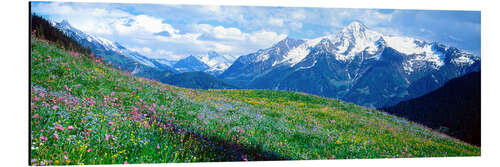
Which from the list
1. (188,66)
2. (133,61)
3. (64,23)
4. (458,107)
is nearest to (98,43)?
(64,23)

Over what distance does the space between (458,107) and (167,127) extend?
38.1 feet

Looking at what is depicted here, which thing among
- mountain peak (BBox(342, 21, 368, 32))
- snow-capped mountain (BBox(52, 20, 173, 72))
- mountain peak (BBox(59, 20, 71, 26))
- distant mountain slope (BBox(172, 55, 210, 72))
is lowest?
distant mountain slope (BBox(172, 55, 210, 72))

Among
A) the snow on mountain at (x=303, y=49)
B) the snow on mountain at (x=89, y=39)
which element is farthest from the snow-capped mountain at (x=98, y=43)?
the snow on mountain at (x=303, y=49)

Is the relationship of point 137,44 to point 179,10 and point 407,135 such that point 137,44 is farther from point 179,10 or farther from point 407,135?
point 407,135

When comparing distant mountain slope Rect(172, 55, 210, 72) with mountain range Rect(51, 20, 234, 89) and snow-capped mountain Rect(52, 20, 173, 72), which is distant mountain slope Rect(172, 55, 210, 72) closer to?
mountain range Rect(51, 20, 234, 89)

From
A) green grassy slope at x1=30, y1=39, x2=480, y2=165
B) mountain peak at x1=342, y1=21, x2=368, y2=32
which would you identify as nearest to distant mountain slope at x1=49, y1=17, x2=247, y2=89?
green grassy slope at x1=30, y1=39, x2=480, y2=165

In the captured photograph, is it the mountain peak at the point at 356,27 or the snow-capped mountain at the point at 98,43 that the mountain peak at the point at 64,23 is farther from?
the mountain peak at the point at 356,27

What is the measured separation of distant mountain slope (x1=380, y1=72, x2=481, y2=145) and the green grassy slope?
57 cm

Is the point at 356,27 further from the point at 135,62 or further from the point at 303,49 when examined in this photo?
the point at 135,62

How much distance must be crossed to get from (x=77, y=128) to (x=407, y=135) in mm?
11487

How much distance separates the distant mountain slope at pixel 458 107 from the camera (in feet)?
39.8

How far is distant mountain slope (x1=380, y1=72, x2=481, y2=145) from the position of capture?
1212cm

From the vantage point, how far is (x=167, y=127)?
805 cm
